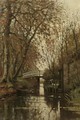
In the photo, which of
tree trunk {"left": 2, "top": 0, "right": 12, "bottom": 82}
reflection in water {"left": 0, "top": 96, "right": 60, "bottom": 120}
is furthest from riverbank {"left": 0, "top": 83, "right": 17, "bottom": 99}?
reflection in water {"left": 0, "top": 96, "right": 60, "bottom": 120}

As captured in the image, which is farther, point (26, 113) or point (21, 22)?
point (21, 22)

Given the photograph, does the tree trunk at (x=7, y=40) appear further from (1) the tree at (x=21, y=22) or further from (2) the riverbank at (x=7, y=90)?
(2) the riverbank at (x=7, y=90)

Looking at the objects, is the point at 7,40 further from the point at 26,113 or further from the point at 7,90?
the point at 26,113

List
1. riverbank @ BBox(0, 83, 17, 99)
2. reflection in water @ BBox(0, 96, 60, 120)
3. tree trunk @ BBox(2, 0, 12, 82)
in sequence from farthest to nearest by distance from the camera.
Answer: tree trunk @ BBox(2, 0, 12, 82), riverbank @ BBox(0, 83, 17, 99), reflection in water @ BBox(0, 96, 60, 120)

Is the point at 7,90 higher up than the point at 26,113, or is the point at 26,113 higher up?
the point at 7,90

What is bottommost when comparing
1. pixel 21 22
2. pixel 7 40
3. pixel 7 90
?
pixel 7 90

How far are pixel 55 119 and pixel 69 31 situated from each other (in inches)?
1605

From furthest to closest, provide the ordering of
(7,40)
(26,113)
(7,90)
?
1. (7,40)
2. (7,90)
3. (26,113)

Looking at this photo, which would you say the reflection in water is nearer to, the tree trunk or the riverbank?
the riverbank

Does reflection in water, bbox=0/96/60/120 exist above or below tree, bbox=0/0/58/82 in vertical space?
below

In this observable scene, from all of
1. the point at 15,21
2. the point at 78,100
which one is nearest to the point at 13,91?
the point at 15,21

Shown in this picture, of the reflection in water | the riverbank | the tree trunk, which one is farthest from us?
the tree trunk

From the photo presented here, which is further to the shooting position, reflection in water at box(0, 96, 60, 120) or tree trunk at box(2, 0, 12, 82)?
tree trunk at box(2, 0, 12, 82)

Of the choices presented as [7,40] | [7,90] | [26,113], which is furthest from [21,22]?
[26,113]
